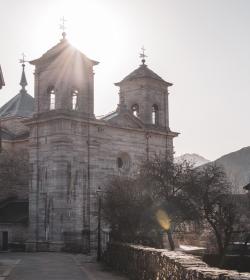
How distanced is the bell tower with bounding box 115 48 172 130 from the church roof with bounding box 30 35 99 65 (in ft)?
21.7

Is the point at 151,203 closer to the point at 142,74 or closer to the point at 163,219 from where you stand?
the point at 163,219

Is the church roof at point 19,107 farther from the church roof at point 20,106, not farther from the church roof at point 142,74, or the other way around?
the church roof at point 142,74

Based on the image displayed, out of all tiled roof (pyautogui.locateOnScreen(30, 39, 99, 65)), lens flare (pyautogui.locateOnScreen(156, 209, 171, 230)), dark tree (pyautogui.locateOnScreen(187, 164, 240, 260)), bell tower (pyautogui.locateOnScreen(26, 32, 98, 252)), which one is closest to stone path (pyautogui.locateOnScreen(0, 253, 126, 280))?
lens flare (pyautogui.locateOnScreen(156, 209, 171, 230))

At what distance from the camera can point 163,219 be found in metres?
36.2

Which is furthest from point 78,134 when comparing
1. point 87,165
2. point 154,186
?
point 154,186

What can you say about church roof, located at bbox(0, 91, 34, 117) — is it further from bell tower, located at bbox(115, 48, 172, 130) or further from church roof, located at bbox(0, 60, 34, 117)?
bell tower, located at bbox(115, 48, 172, 130)

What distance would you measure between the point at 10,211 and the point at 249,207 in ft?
69.1

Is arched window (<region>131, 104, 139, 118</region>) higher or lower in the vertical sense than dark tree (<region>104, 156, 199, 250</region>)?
higher

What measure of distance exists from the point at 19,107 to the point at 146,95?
18838 mm

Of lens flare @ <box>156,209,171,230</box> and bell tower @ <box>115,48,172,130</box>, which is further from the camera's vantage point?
bell tower @ <box>115,48,172,130</box>

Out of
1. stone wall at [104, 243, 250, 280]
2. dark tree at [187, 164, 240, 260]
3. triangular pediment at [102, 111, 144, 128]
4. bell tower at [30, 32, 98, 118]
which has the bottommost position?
stone wall at [104, 243, 250, 280]

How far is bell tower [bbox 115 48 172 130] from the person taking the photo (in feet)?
167

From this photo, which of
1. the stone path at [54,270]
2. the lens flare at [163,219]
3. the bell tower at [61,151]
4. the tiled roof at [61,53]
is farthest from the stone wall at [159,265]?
the tiled roof at [61,53]

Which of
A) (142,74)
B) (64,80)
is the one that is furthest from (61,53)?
(142,74)
